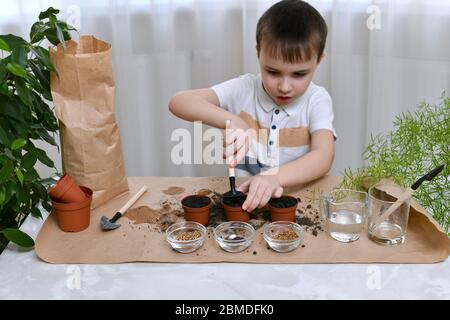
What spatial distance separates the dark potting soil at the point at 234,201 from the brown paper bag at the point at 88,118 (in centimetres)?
31

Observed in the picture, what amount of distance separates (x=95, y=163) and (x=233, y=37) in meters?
0.99

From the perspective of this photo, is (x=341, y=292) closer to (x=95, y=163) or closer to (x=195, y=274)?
(x=195, y=274)

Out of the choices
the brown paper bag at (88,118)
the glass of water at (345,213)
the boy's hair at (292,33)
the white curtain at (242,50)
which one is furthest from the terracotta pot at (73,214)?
the white curtain at (242,50)

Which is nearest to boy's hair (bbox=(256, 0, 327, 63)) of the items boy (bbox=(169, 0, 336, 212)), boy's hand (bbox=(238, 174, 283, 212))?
boy (bbox=(169, 0, 336, 212))

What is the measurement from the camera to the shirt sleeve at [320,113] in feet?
4.95

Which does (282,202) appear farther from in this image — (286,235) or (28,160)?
(28,160)

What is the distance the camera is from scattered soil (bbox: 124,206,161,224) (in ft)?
3.95

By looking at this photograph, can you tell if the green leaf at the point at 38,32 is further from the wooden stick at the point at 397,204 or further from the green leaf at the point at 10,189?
the wooden stick at the point at 397,204

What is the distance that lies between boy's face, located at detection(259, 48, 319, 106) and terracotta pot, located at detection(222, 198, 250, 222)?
0.42m

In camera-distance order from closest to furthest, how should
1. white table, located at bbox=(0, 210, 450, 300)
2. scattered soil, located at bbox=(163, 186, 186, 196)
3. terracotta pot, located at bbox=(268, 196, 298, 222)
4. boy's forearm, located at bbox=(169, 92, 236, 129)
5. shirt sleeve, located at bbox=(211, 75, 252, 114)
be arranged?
white table, located at bbox=(0, 210, 450, 300)
terracotta pot, located at bbox=(268, 196, 298, 222)
scattered soil, located at bbox=(163, 186, 186, 196)
boy's forearm, located at bbox=(169, 92, 236, 129)
shirt sleeve, located at bbox=(211, 75, 252, 114)

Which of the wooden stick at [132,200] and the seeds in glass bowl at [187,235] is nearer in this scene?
the seeds in glass bowl at [187,235]

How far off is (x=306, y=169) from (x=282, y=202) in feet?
0.71

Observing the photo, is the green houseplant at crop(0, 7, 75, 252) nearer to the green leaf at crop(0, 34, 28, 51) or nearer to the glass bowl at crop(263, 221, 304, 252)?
the green leaf at crop(0, 34, 28, 51)
